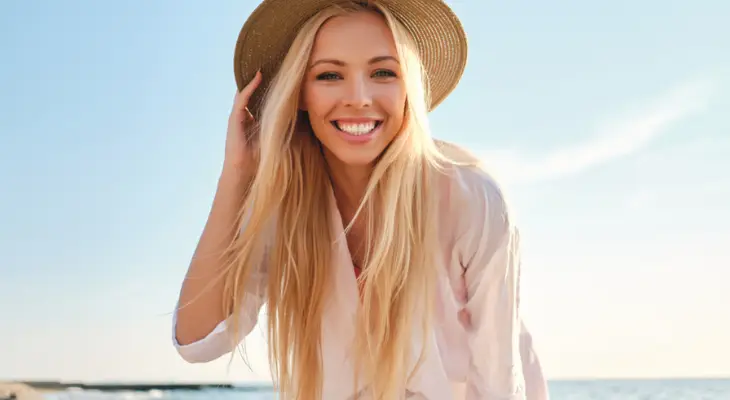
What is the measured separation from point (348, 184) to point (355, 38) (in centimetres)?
62

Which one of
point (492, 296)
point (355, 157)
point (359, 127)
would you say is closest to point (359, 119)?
point (359, 127)

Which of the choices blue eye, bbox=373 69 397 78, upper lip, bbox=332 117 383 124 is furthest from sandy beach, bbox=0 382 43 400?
blue eye, bbox=373 69 397 78

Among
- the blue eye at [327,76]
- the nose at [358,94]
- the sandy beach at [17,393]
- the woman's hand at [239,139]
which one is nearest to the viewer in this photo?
the nose at [358,94]

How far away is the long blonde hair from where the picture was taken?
2793 mm

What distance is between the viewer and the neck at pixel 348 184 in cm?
299

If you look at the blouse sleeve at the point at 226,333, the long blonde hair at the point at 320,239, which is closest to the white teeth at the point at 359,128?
the long blonde hair at the point at 320,239

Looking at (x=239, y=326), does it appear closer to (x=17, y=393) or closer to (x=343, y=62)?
(x=343, y=62)

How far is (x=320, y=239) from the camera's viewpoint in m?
3.00

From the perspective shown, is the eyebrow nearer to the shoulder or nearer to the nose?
the nose

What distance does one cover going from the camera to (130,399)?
22.9m

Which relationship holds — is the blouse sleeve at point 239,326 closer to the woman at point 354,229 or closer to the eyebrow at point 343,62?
the woman at point 354,229

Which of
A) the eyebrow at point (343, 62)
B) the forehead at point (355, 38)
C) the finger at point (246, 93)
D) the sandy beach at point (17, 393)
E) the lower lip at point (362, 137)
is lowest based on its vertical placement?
the sandy beach at point (17, 393)

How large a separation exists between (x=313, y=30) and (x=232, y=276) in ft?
3.18

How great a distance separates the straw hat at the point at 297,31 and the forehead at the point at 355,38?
0.38ft
